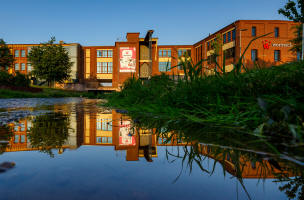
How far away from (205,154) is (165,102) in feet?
5.75

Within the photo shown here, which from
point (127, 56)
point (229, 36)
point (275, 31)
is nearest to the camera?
point (275, 31)

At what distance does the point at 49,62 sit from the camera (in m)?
26.7

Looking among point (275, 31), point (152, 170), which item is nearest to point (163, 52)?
point (275, 31)

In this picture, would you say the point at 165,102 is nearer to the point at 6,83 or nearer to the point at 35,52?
the point at 6,83

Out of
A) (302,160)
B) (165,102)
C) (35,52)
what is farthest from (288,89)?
(35,52)

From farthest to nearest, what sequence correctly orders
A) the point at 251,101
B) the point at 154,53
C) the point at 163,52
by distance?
1. the point at 163,52
2. the point at 154,53
3. the point at 251,101

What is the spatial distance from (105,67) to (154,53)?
33.6 feet

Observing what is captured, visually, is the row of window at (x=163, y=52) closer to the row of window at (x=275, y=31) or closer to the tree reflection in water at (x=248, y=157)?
the row of window at (x=275, y=31)

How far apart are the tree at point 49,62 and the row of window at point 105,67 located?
10894 mm

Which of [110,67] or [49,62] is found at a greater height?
[110,67]

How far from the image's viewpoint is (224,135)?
118 cm

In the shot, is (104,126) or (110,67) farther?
(110,67)

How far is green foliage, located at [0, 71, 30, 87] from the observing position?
543 inches

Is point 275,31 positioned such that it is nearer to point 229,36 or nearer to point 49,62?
point 229,36
